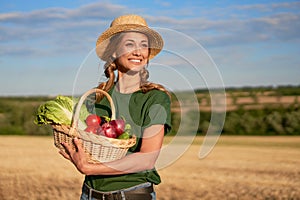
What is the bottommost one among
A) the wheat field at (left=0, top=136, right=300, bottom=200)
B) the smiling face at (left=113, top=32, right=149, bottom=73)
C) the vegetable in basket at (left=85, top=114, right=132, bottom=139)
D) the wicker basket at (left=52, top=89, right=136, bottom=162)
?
the wheat field at (left=0, top=136, right=300, bottom=200)

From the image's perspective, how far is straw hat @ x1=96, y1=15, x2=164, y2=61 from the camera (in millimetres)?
3285

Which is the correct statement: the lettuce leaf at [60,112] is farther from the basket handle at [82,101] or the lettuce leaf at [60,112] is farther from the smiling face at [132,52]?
the smiling face at [132,52]

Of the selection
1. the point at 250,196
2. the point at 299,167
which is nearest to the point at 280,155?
the point at 299,167

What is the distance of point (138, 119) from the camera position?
3107 mm

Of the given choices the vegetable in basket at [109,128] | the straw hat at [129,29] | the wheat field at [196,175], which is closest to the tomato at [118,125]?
the vegetable in basket at [109,128]

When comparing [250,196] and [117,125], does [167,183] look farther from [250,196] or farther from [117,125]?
[117,125]

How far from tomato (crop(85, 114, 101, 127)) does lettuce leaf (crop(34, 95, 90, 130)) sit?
1.4 inches

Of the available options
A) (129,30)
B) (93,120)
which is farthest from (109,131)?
(129,30)

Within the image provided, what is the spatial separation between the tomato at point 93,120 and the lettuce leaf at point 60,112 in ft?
0.12

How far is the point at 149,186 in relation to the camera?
315cm

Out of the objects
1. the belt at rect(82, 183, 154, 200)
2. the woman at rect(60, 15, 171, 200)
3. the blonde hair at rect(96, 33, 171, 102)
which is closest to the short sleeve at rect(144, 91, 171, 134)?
the woman at rect(60, 15, 171, 200)

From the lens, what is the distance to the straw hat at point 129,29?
329 cm

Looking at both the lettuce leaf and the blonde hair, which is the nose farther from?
the lettuce leaf

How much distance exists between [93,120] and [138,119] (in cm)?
24
